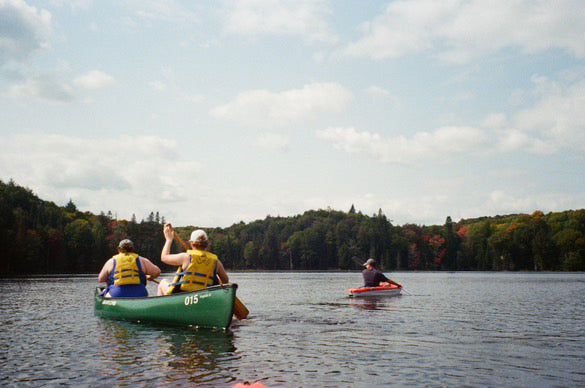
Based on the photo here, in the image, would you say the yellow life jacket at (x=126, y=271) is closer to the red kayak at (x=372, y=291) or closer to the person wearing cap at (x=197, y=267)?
the person wearing cap at (x=197, y=267)

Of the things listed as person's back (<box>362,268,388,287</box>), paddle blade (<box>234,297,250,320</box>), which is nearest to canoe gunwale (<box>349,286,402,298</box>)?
person's back (<box>362,268,388,287</box>)

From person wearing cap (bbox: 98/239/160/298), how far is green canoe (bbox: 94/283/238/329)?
1.30ft

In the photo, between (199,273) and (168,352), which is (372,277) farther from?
(168,352)

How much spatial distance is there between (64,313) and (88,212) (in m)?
142

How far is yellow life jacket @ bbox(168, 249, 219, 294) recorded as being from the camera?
47.3 feet

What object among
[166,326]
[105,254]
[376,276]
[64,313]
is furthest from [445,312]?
[105,254]

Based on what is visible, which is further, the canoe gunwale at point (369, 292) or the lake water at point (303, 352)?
the canoe gunwale at point (369, 292)

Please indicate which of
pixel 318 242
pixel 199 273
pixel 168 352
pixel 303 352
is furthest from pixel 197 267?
pixel 318 242

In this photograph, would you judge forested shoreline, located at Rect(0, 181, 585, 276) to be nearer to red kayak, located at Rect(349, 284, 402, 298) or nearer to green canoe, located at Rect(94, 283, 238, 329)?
red kayak, located at Rect(349, 284, 402, 298)

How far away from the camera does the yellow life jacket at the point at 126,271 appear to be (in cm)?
1672

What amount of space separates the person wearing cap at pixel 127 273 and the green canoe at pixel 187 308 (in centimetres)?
40

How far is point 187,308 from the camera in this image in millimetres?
14867

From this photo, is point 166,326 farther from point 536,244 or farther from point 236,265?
point 236,265

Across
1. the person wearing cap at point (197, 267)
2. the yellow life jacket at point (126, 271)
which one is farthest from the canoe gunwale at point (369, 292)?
the person wearing cap at point (197, 267)
